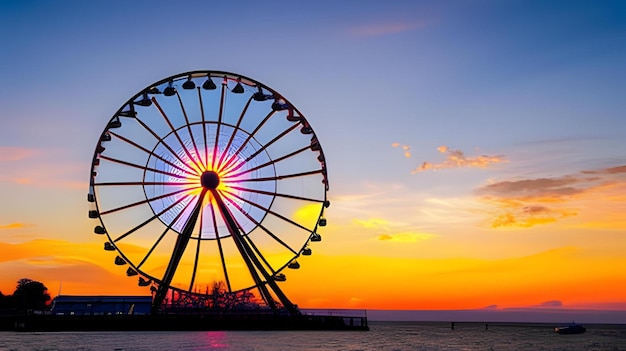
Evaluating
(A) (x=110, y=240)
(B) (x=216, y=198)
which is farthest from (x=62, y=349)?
(B) (x=216, y=198)

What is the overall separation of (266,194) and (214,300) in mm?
9723

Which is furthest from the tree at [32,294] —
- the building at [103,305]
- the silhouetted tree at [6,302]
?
the building at [103,305]

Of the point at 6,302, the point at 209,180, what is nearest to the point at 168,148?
the point at 209,180

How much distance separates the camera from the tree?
516 feet

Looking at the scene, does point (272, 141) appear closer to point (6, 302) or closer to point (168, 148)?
point (168, 148)

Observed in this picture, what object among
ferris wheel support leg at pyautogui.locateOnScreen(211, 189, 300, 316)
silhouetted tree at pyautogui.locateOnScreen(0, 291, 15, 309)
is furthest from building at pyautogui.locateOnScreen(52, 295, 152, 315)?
silhouetted tree at pyautogui.locateOnScreen(0, 291, 15, 309)

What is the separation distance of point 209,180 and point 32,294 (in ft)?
356

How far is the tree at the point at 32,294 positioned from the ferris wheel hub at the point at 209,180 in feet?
335

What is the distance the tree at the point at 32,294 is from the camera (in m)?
157

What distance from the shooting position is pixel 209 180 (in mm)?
64688

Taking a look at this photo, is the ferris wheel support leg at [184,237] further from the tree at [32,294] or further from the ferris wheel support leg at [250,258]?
the tree at [32,294]

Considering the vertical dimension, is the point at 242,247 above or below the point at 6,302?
below

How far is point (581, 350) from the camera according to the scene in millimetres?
100875

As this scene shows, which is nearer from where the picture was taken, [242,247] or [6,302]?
[242,247]
